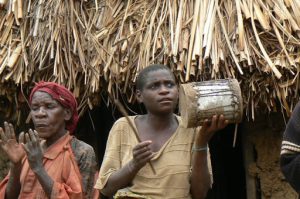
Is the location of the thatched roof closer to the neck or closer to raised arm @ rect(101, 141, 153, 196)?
the neck

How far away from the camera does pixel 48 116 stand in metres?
4.79

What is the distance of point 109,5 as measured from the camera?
5926mm

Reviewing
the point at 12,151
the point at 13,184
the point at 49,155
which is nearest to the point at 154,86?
the point at 49,155

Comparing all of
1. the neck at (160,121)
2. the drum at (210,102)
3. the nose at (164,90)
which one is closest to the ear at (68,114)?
the neck at (160,121)

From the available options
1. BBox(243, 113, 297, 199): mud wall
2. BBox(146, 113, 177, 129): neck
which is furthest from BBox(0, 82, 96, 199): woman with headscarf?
BBox(243, 113, 297, 199): mud wall

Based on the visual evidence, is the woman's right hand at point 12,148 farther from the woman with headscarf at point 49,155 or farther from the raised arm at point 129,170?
the raised arm at point 129,170

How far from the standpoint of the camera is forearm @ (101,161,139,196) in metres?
4.36

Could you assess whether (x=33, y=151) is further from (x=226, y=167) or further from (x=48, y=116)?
(x=226, y=167)

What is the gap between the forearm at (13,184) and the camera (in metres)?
4.64

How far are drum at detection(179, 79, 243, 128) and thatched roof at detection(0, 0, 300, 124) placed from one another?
2.92ft

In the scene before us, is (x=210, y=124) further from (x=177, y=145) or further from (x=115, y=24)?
(x=115, y=24)

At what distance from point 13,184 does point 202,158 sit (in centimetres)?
106

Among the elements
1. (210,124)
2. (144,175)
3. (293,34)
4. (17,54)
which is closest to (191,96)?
(210,124)

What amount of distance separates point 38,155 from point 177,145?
0.72 metres
